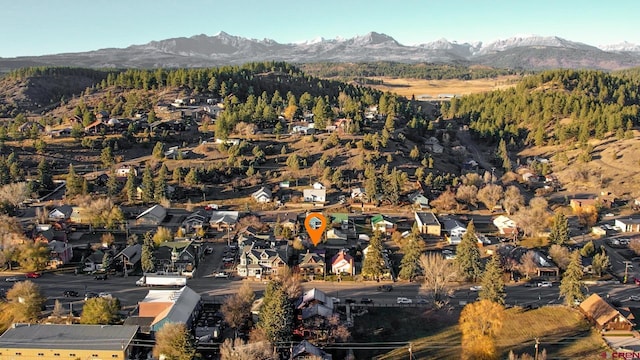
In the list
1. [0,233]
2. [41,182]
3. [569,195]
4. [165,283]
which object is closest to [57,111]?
[41,182]

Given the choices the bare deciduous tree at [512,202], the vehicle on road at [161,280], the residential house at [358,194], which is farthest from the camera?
the residential house at [358,194]

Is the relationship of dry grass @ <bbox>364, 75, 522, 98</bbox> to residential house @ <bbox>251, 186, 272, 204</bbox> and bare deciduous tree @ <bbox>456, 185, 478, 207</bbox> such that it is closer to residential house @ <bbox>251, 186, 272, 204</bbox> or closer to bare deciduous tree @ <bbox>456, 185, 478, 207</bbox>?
bare deciduous tree @ <bbox>456, 185, 478, 207</bbox>

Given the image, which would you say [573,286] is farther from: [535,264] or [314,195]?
[314,195]

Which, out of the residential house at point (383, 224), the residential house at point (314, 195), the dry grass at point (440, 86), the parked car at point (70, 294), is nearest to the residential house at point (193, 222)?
the residential house at point (314, 195)

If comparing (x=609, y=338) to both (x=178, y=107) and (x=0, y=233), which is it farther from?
(x=178, y=107)

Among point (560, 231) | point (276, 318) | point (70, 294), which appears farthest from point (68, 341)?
point (560, 231)

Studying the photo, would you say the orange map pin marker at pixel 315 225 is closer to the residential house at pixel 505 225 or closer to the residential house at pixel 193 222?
the residential house at pixel 193 222

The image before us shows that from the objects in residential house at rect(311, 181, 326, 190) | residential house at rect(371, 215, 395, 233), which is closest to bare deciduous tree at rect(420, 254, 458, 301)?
residential house at rect(371, 215, 395, 233)
